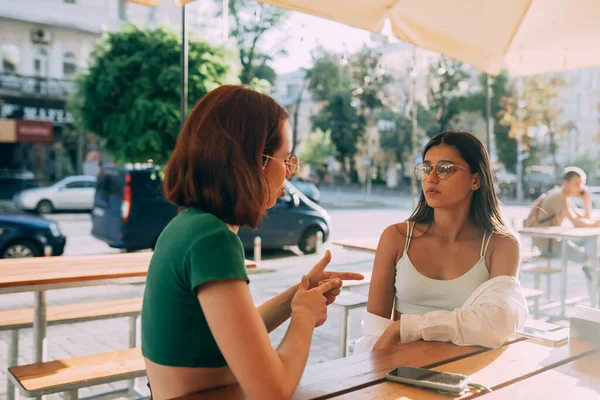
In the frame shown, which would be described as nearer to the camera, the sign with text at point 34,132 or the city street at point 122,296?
the city street at point 122,296

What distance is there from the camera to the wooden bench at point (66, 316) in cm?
394

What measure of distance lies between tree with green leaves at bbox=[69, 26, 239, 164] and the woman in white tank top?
931 cm

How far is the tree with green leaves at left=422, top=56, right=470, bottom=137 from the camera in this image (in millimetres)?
36719

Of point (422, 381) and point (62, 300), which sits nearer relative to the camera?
point (422, 381)

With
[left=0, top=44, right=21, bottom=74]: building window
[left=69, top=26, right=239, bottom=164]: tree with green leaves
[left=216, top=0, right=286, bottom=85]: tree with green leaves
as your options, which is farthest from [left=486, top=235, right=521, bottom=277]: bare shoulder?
[left=0, top=44, right=21, bottom=74]: building window

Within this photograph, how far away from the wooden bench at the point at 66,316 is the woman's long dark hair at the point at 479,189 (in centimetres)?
240

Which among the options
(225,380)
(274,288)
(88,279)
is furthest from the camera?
(274,288)

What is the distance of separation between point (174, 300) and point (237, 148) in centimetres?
40

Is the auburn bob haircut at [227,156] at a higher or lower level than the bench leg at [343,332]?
higher

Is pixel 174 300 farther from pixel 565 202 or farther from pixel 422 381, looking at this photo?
pixel 565 202

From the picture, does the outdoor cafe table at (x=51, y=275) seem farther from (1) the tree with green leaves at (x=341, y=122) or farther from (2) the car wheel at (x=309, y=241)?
(1) the tree with green leaves at (x=341, y=122)

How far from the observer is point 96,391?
14.6 feet

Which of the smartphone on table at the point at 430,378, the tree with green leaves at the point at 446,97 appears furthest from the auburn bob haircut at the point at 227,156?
the tree with green leaves at the point at 446,97

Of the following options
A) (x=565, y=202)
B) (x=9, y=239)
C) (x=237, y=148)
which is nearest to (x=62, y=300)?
(x=9, y=239)
